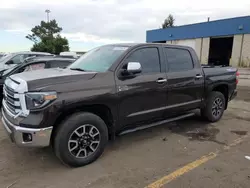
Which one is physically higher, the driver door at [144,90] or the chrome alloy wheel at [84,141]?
the driver door at [144,90]

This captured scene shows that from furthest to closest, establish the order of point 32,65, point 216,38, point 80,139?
1. point 216,38
2. point 32,65
3. point 80,139

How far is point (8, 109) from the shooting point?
3465 mm

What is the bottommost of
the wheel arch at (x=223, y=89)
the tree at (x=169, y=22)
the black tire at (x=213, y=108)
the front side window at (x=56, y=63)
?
the black tire at (x=213, y=108)

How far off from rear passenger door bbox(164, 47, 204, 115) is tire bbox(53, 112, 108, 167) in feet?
5.39

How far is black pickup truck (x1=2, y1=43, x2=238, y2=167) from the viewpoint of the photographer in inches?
121

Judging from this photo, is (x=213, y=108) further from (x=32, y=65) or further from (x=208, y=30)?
(x=208, y=30)

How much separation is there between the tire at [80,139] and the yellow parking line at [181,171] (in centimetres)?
106

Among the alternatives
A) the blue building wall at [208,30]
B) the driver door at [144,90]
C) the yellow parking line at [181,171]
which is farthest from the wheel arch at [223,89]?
the blue building wall at [208,30]

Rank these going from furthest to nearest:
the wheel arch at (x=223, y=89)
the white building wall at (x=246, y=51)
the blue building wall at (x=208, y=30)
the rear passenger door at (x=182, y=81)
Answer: the blue building wall at (x=208, y=30) → the white building wall at (x=246, y=51) → the wheel arch at (x=223, y=89) → the rear passenger door at (x=182, y=81)

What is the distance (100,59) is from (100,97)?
0.98 metres

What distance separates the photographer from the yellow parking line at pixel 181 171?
3045mm

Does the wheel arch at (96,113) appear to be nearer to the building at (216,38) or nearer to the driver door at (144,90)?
the driver door at (144,90)

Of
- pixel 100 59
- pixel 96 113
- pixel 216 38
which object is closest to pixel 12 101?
pixel 96 113

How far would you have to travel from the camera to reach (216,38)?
27734 millimetres
